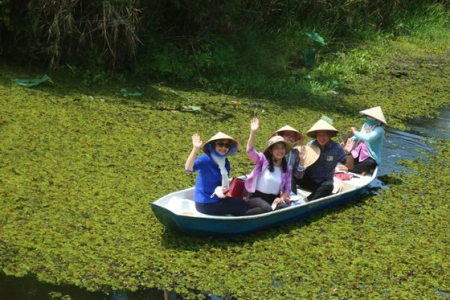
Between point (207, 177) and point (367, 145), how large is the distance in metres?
2.41

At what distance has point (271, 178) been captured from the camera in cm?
659

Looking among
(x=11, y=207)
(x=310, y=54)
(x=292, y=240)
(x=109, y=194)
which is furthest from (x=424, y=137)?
(x=11, y=207)

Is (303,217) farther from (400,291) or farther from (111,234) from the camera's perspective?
(111,234)

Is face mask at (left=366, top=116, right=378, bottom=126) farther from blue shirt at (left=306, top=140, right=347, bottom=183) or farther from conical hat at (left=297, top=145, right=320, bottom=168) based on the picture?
conical hat at (left=297, top=145, right=320, bottom=168)

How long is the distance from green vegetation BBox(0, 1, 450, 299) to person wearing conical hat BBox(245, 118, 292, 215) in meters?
0.27

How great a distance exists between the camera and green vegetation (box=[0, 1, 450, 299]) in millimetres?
5559

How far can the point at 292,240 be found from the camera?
6324 millimetres

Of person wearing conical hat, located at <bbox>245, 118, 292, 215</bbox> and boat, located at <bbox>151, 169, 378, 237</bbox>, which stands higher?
person wearing conical hat, located at <bbox>245, 118, 292, 215</bbox>

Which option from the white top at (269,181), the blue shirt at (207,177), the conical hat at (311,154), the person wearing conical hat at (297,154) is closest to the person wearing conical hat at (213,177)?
the blue shirt at (207,177)

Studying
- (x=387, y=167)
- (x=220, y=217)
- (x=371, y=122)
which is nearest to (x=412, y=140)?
(x=387, y=167)

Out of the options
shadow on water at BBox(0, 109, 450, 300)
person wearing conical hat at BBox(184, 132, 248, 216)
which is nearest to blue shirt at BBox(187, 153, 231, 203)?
person wearing conical hat at BBox(184, 132, 248, 216)

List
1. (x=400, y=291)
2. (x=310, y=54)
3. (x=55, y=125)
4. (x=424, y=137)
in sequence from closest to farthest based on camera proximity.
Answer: (x=400, y=291) → (x=55, y=125) → (x=424, y=137) → (x=310, y=54)

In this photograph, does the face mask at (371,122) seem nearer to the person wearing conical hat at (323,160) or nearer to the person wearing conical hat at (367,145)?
the person wearing conical hat at (367,145)

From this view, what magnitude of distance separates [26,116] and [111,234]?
9.98 ft
